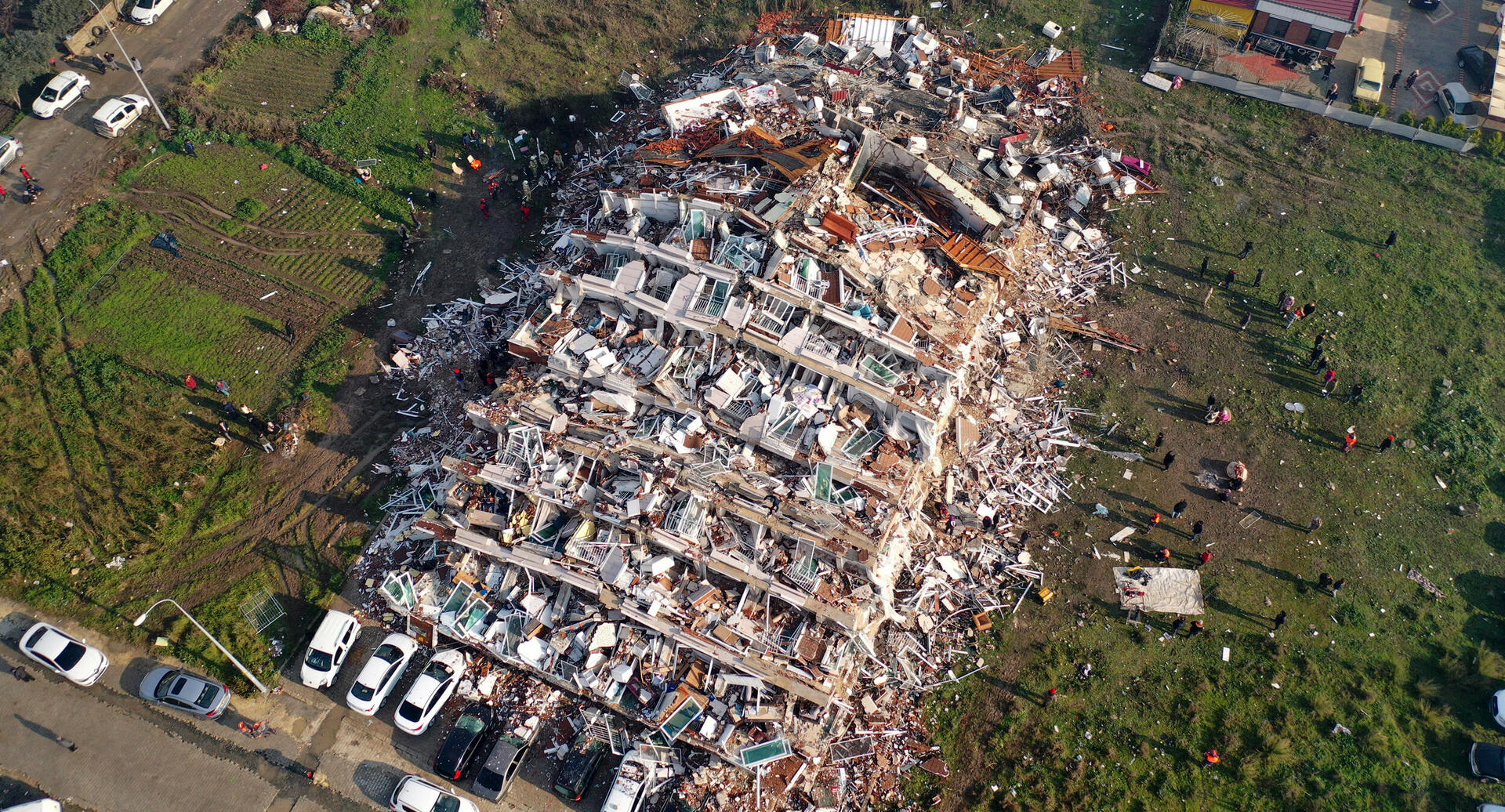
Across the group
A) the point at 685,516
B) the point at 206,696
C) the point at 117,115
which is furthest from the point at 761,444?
the point at 117,115

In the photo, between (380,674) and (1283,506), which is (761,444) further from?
(1283,506)

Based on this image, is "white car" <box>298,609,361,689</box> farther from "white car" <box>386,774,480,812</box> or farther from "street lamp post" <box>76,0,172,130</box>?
"street lamp post" <box>76,0,172,130</box>

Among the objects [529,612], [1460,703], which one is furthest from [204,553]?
[1460,703]

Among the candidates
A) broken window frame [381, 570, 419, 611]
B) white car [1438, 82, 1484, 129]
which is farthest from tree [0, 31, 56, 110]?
white car [1438, 82, 1484, 129]

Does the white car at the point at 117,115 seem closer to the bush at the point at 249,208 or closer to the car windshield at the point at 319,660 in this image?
the bush at the point at 249,208

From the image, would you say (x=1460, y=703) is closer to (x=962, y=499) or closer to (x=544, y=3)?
(x=962, y=499)

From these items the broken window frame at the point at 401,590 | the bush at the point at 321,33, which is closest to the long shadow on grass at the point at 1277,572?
the broken window frame at the point at 401,590

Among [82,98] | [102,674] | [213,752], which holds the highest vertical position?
[82,98]
